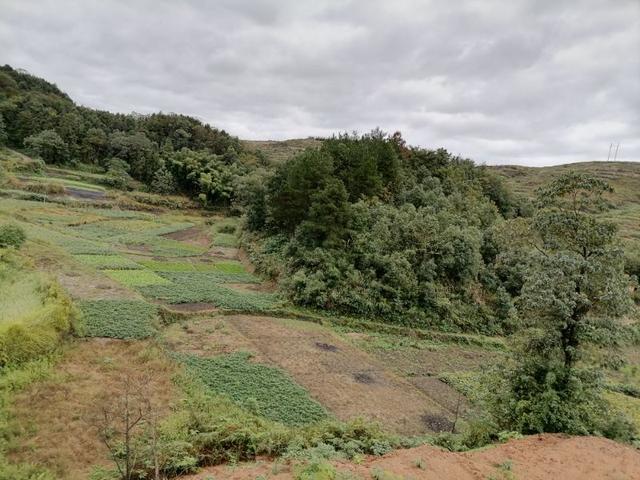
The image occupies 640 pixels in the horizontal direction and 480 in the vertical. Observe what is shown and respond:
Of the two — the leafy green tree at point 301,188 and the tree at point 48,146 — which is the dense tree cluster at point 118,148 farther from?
the leafy green tree at point 301,188

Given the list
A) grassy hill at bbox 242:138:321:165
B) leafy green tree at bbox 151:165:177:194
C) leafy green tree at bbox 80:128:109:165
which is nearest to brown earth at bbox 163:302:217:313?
leafy green tree at bbox 151:165:177:194

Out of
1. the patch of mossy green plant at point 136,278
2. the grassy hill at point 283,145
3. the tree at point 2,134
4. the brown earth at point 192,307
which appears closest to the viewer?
the brown earth at point 192,307

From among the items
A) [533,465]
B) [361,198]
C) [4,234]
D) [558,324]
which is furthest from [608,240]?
[4,234]

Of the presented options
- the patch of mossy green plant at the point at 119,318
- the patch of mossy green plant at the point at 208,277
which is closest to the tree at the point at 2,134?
the patch of mossy green plant at the point at 208,277

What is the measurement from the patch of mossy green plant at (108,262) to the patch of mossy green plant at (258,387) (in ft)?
45.3

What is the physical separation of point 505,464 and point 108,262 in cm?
2702

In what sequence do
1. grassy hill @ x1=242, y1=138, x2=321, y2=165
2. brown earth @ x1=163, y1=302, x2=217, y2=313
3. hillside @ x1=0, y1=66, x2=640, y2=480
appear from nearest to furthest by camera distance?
hillside @ x1=0, y1=66, x2=640, y2=480, brown earth @ x1=163, y1=302, x2=217, y2=313, grassy hill @ x1=242, y1=138, x2=321, y2=165

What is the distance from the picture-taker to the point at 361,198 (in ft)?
109

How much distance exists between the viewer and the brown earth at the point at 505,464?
8914 millimetres

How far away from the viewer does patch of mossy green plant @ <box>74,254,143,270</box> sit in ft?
91.0

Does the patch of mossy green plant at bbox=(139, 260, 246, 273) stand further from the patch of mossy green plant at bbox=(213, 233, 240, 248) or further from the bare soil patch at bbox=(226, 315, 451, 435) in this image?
the bare soil patch at bbox=(226, 315, 451, 435)

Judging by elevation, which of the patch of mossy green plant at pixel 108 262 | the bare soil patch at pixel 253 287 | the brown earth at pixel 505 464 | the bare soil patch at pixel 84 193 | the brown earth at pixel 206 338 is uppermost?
the bare soil patch at pixel 84 193

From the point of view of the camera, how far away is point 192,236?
4641cm

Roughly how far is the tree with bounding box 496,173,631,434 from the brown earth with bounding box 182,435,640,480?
2.98 ft
